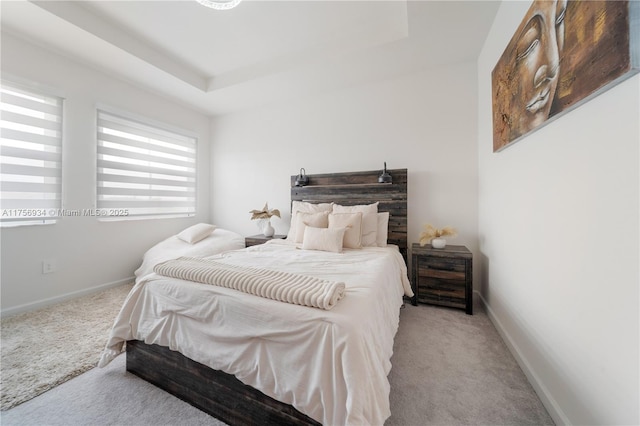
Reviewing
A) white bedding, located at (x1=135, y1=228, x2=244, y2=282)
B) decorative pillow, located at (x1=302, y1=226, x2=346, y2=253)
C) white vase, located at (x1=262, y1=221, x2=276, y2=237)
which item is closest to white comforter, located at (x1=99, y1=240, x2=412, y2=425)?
decorative pillow, located at (x1=302, y1=226, x2=346, y2=253)

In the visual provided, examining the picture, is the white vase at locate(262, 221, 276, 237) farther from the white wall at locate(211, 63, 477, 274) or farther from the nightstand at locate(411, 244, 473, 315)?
the nightstand at locate(411, 244, 473, 315)

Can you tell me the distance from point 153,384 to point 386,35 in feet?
11.3

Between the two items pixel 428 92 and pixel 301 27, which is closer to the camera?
pixel 301 27

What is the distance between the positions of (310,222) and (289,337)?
1.78 m

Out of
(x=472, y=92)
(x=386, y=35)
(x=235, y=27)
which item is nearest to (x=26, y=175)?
(x=235, y=27)

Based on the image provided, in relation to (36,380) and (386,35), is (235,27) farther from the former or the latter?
(36,380)

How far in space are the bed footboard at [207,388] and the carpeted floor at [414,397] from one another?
0.16 ft

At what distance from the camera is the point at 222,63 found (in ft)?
9.95

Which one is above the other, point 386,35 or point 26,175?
point 386,35

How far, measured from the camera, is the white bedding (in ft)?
9.92

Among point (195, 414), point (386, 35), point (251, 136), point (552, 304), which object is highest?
point (386, 35)

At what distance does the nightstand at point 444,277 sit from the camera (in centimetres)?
233

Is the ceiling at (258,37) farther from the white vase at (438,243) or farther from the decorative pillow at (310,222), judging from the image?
the white vase at (438,243)

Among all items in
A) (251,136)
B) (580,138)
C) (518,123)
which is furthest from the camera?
(251,136)
